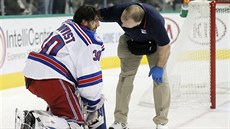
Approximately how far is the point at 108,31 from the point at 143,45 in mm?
Result: 4320

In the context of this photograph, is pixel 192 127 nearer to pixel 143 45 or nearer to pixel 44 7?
pixel 143 45

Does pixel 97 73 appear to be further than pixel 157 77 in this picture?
No

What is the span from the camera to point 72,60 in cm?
259

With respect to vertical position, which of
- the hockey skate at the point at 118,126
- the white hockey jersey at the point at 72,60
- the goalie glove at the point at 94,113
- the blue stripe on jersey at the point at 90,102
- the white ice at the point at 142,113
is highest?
the white hockey jersey at the point at 72,60

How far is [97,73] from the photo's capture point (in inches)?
104

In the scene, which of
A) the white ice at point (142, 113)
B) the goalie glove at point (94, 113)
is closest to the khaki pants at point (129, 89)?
the white ice at point (142, 113)

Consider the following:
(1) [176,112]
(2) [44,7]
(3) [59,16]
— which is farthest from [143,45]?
(2) [44,7]

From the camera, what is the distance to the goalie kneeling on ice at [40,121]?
8.54ft

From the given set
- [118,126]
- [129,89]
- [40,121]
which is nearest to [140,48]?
[129,89]

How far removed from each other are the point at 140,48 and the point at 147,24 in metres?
0.33

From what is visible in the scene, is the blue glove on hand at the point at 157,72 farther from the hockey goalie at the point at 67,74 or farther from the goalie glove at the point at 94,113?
the hockey goalie at the point at 67,74

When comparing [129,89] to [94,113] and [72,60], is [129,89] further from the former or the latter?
[72,60]

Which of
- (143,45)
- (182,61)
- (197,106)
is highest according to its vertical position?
(143,45)

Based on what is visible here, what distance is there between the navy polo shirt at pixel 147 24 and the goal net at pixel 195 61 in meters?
1.25
